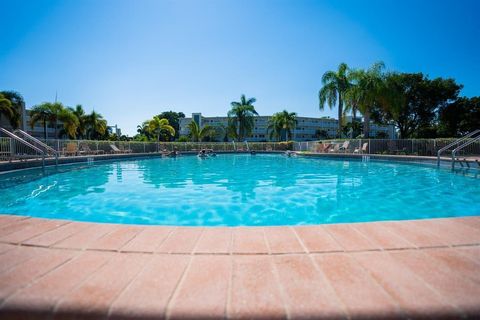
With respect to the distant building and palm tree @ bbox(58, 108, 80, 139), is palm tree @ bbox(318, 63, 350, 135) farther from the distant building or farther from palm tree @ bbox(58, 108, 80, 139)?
the distant building

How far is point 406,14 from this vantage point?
47.4 feet

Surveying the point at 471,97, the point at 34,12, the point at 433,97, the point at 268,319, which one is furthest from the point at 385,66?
the point at 268,319

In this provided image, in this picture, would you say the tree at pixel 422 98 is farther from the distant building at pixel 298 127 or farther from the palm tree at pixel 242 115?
the distant building at pixel 298 127

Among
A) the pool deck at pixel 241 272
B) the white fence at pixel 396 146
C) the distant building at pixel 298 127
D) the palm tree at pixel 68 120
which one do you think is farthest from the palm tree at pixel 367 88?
the distant building at pixel 298 127

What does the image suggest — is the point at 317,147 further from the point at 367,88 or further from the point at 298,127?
the point at 298,127

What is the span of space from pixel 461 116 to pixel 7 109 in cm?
5344

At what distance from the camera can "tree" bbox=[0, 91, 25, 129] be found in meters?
26.4

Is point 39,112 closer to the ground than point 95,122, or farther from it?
farther from it

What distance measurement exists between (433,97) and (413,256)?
128 ft

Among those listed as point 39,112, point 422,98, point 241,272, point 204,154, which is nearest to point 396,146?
point 422,98

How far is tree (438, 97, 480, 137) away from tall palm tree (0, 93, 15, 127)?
51.5 m

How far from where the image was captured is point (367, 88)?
23.8m

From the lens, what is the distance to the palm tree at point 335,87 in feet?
92.5

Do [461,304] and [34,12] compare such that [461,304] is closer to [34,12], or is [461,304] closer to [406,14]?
[34,12]
